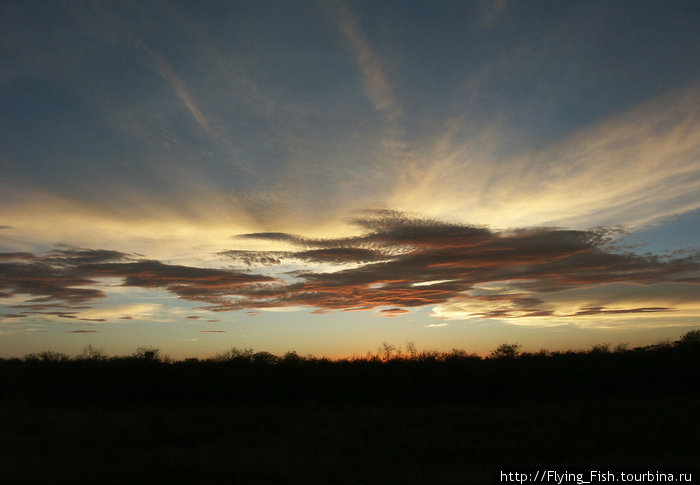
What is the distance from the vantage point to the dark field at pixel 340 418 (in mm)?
11383

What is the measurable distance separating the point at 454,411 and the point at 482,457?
6.97 metres

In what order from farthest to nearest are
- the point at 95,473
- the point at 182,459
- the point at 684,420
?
1. the point at 684,420
2. the point at 182,459
3. the point at 95,473

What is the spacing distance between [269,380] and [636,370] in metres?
22.0

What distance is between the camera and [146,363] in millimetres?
27984

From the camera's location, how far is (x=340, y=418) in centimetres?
1817

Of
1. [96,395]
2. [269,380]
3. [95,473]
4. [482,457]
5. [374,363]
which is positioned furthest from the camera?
[374,363]

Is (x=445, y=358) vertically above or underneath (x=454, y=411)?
above

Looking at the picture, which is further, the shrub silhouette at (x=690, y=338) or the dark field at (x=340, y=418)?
the shrub silhouette at (x=690, y=338)

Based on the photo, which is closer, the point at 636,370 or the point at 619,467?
the point at 619,467

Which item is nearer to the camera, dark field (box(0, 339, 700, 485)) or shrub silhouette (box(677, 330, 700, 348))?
dark field (box(0, 339, 700, 485))

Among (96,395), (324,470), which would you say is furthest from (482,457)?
(96,395)

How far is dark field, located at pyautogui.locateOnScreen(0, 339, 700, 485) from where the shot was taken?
37.3 feet

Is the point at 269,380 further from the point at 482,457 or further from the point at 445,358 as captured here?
the point at 482,457

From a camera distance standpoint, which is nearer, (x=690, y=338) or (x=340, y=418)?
(x=340, y=418)
